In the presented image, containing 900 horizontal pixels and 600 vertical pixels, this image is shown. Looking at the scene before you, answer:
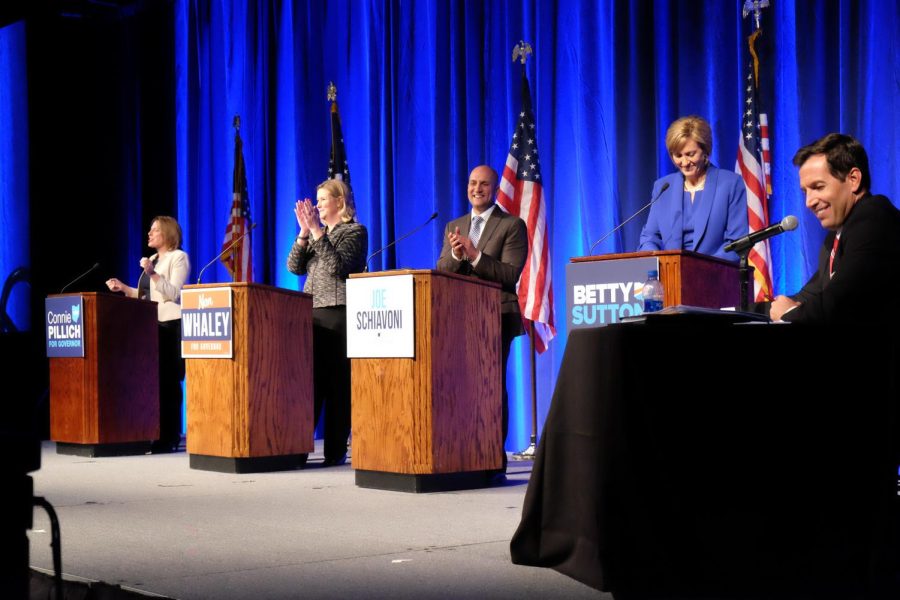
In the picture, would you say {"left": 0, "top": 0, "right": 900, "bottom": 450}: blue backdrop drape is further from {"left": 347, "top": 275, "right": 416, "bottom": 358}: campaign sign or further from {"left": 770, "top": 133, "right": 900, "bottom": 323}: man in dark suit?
{"left": 770, "top": 133, "right": 900, "bottom": 323}: man in dark suit

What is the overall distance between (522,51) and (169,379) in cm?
317

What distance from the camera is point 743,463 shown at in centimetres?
239

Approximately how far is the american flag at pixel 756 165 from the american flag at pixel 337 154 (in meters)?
3.03

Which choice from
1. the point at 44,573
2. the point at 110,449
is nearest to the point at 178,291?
the point at 110,449

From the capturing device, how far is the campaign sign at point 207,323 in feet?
18.7

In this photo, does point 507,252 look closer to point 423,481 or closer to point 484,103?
point 423,481

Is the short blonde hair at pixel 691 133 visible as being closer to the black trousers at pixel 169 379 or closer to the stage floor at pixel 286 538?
the stage floor at pixel 286 538

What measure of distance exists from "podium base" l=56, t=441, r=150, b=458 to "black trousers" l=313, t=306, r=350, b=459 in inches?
62.6

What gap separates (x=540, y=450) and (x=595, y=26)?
189 inches

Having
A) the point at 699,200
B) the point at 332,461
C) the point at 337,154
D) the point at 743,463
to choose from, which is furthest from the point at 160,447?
the point at 743,463

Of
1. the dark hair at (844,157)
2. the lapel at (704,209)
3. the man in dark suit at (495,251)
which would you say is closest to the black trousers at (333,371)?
the man in dark suit at (495,251)

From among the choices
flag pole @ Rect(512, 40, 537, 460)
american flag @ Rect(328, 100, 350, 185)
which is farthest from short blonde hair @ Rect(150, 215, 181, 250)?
flag pole @ Rect(512, 40, 537, 460)

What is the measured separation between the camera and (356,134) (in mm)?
8430

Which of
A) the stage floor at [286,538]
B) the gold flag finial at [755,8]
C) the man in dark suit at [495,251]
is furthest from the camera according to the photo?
the gold flag finial at [755,8]
